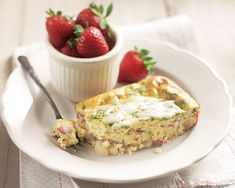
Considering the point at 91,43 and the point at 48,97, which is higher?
the point at 91,43

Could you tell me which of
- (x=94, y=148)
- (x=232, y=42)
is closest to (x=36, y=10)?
(x=232, y=42)

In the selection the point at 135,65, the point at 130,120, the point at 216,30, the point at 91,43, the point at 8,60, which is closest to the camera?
the point at 130,120

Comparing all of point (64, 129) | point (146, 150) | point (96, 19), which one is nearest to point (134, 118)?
point (146, 150)

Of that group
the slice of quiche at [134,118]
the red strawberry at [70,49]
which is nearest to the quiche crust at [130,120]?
the slice of quiche at [134,118]

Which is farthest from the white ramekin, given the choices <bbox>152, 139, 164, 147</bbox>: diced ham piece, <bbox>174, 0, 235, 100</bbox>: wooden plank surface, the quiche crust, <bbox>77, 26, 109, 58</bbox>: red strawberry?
<bbox>174, 0, 235, 100</bbox>: wooden plank surface

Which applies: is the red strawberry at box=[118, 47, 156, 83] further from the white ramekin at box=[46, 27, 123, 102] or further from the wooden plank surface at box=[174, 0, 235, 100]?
the wooden plank surface at box=[174, 0, 235, 100]

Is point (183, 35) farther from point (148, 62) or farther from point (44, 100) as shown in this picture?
point (44, 100)

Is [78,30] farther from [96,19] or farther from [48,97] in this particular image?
[48,97]

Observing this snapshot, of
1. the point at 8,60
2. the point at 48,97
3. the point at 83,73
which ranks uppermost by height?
the point at 83,73
